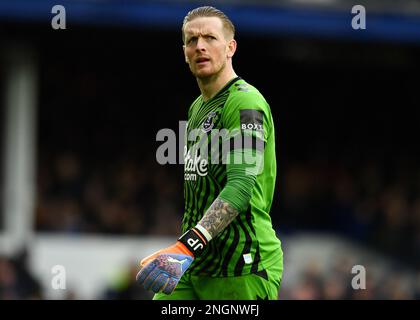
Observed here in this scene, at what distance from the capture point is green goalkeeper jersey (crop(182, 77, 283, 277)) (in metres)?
6.06

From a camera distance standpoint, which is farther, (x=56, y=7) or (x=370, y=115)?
(x=370, y=115)

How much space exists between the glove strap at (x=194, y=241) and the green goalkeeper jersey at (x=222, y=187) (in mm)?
385

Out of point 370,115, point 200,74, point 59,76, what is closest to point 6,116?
point 59,76

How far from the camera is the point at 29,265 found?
15.1 m

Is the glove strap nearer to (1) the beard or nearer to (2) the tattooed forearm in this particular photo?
(2) the tattooed forearm

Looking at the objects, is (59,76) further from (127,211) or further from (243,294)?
(243,294)

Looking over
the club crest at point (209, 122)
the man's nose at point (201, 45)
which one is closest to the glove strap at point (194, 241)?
the club crest at point (209, 122)

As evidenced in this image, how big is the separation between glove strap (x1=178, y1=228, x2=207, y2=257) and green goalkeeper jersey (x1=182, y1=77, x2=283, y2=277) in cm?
38

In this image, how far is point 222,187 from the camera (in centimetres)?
613

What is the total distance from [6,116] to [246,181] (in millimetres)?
11561

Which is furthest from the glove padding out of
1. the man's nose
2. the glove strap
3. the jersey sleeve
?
the man's nose

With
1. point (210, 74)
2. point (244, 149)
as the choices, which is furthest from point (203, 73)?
point (244, 149)

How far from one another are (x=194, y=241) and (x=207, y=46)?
3.82ft

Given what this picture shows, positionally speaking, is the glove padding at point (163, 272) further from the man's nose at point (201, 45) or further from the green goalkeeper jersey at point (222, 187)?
the man's nose at point (201, 45)
